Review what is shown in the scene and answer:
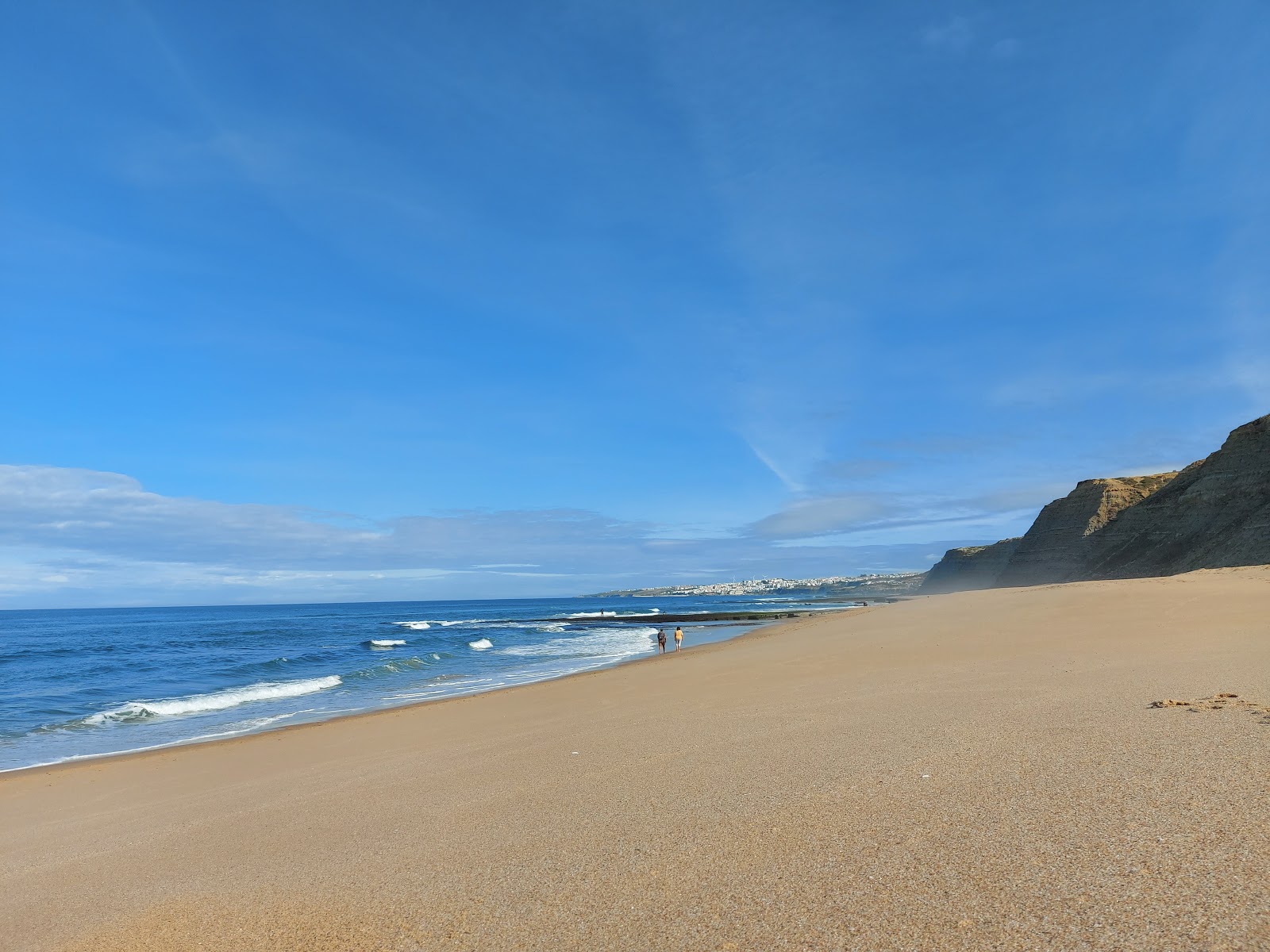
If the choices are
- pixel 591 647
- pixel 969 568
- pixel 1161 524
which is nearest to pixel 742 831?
pixel 591 647

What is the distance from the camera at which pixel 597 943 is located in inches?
150

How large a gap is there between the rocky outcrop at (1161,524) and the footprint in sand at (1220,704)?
35.2 metres

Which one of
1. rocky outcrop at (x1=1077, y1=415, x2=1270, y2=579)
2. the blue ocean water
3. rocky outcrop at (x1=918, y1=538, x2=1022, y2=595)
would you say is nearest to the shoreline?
the blue ocean water

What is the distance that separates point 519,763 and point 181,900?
373cm

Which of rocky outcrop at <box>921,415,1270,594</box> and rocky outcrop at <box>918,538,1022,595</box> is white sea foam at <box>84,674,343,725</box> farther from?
rocky outcrop at <box>918,538,1022,595</box>

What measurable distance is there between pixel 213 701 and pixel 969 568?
369 feet

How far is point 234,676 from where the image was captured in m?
31.8

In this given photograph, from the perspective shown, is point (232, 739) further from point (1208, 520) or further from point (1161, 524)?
point (1161, 524)

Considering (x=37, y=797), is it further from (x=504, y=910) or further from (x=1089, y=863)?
(x=1089, y=863)

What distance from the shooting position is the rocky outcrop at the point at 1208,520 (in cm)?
3800

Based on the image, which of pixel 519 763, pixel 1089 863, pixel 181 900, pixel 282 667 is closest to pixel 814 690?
pixel 519 763

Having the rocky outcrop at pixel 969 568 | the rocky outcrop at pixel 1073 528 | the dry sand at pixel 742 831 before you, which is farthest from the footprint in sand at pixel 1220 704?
the rocky outcrop at pixel 969 568

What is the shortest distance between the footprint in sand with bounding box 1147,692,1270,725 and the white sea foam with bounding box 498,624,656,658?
28.8 metres

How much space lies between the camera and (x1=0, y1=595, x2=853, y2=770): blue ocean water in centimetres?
1844
